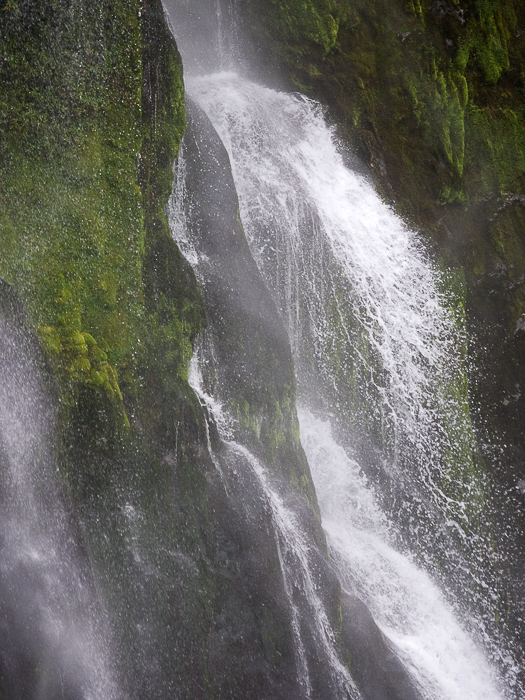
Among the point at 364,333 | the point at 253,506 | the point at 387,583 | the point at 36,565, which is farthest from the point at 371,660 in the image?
the point at 364,333

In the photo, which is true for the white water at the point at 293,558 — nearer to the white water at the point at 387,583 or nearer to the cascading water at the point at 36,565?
the white water at the point at 387,583

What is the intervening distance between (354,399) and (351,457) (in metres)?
0.94

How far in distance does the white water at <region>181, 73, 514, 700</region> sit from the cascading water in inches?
173

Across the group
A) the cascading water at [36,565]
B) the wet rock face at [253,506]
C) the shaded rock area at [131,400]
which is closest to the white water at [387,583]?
→ the wet rock face at [253,506]

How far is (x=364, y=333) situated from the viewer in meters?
9.86

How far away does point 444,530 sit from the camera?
9.69 m

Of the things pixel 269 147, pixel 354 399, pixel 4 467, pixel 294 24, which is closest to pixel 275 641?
pixel 4 467

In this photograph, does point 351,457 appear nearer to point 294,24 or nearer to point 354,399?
point 354,399

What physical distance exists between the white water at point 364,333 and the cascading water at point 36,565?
4397 millimetres

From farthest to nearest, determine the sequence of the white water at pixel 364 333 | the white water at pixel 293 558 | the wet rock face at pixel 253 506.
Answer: the white water at pixel 364 333, the white water at pixel 293 558, the wet rock face at pixel 253 506

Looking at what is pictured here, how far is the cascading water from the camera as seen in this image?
5.23 meters

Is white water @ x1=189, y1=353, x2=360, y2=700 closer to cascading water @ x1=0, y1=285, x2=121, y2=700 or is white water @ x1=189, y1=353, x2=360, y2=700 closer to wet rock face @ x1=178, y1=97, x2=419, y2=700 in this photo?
wet rock face @ x1=178, y1=97, x2=419, y2=700

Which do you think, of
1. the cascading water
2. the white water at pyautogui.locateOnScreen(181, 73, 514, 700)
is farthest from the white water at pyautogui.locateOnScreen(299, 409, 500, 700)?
the cascading water

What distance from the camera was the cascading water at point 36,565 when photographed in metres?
5.23
